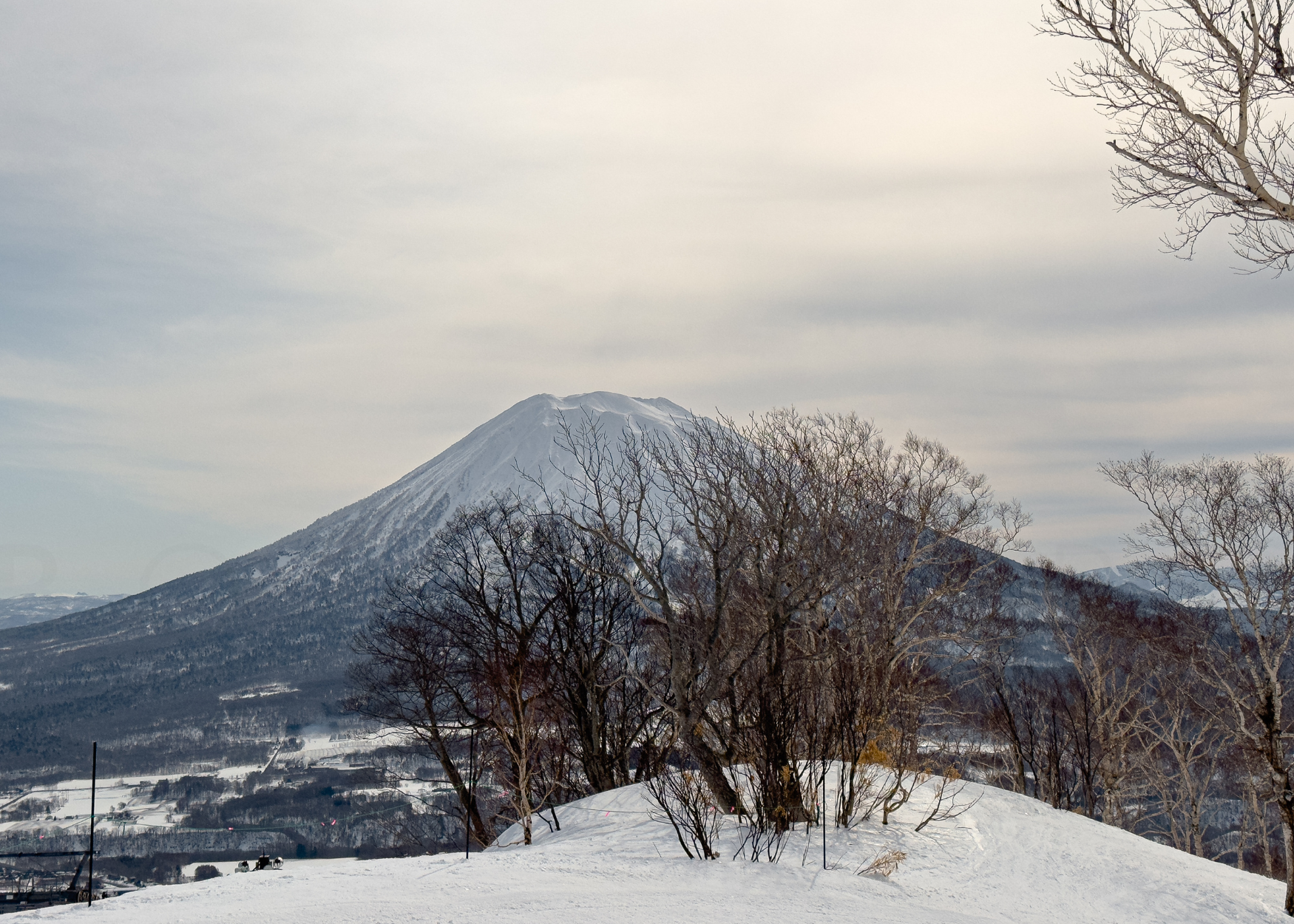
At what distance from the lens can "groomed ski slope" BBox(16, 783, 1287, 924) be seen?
6949mm

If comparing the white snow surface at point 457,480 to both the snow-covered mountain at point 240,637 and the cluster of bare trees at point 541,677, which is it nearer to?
the snow-covered mountain at point 240,637

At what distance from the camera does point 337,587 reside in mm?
156125

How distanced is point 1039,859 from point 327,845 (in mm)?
81409

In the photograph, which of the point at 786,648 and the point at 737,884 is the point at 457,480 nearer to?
the point at 786,648

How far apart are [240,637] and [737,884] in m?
162

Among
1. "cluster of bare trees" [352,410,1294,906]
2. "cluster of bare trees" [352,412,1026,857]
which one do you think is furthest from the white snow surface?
"cluster of bare trees" [352,412,1026,857]

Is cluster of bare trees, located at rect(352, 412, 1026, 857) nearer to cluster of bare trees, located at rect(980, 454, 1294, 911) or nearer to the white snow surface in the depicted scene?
cluster of bare trees, located at rect(980, 454, 1294, 911)

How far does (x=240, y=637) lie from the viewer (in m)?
155

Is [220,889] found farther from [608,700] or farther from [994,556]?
[994,556]

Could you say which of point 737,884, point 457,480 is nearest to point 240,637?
point 457,480

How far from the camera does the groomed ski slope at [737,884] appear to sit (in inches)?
274

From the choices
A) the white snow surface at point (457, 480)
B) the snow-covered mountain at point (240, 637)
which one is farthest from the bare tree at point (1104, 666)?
the white snow surface at point (457, 480)

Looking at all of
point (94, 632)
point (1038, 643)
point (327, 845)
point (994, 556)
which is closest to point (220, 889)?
point (994, 556)

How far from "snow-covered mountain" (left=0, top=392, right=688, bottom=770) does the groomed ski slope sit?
12246cm
